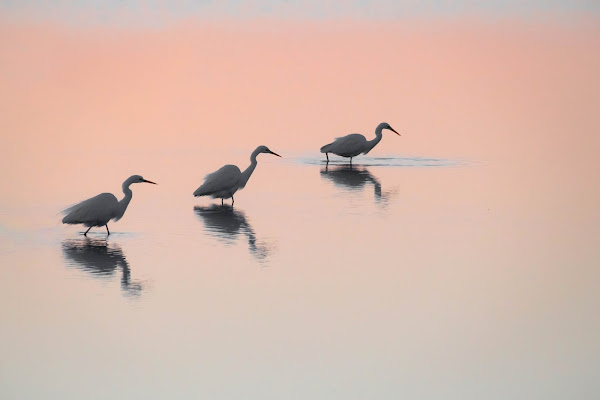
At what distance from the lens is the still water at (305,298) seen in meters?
7.34

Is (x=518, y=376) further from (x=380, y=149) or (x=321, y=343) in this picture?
(x=380, y=149)

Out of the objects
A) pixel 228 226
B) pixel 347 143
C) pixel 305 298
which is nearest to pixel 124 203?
pixel 228 226

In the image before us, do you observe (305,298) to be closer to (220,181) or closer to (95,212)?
(95,212)

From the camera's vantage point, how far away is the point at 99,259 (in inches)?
396

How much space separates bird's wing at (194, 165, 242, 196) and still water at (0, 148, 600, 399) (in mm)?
252

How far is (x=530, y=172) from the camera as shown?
15555 mm

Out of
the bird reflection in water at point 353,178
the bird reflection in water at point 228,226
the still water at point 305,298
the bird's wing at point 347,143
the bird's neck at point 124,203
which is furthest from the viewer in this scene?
the bird's wing at point 347,143

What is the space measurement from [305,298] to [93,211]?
9.77 ft

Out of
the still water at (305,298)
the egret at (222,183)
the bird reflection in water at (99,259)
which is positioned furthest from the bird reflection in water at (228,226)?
the bird reflection in water at (99,259)

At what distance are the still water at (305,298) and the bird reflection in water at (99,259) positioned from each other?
0.02 metres

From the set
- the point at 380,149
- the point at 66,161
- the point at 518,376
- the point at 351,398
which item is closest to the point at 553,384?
the point at 518,376

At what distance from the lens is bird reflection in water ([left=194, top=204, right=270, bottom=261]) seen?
10570 millimetres

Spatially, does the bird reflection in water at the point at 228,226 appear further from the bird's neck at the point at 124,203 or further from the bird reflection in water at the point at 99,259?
the bird reflection in water at the point at 99,259

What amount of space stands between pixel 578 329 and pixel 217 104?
14726 mm
